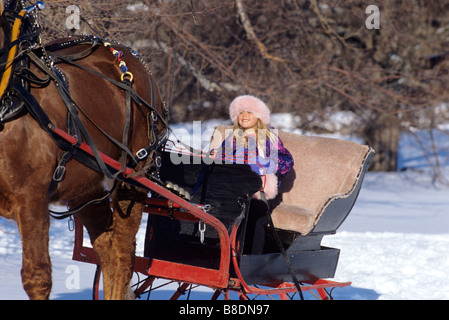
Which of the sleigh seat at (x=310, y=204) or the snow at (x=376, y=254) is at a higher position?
the sleigh seat at (x=310, y=204)

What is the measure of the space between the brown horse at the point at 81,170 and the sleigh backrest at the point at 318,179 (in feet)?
3.14

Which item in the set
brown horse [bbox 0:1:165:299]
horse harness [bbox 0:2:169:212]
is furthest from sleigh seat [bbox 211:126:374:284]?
horse harness [bbox 0:2:169:212]

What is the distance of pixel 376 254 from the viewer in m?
6.97

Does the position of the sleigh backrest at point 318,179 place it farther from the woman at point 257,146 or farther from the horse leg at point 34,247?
the horse leg at point 34,247

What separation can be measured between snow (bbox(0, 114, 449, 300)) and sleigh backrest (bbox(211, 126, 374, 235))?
77cm

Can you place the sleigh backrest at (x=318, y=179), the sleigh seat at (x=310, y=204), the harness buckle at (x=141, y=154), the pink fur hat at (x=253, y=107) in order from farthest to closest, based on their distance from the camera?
the pink fur hat at (x=253, y=107) < the sleigh backrest at (x=318, y=179) < the sleigh seat at (x=310, y=204) < the harness buckle at (x=141, y=154)

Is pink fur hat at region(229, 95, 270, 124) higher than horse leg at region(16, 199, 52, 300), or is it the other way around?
pink fur hat at region(229, 95, 270, 124)

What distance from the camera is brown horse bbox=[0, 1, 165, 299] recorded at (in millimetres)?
2963

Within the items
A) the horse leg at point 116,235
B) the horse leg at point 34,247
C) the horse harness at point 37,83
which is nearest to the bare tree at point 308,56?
the horse leg at point 116,235

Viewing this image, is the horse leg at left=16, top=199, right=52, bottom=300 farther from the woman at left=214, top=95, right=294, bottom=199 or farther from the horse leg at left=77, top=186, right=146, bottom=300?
the woman at left=214, top=95, right=294, bottom=199

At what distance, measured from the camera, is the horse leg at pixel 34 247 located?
2979 mm

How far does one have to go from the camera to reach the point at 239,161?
4.16 metres

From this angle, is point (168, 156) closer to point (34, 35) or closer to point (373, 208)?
point (34, 35)
